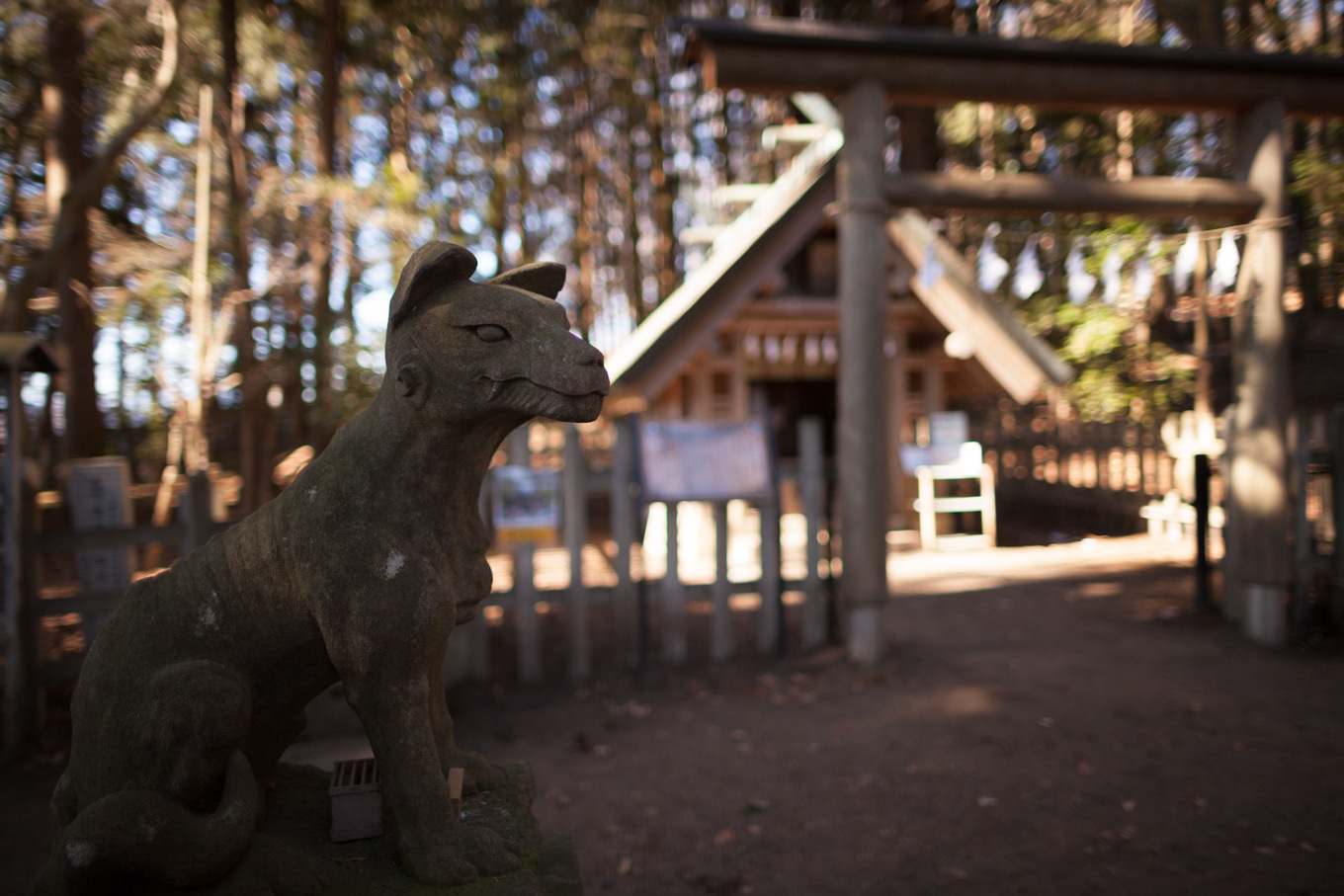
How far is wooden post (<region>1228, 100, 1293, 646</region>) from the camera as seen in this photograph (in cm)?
577

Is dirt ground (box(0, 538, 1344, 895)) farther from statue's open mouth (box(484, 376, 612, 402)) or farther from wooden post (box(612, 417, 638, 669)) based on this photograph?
statue's open mouth (box(484, 376, 612, 402))

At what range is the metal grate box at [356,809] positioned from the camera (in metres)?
2.04

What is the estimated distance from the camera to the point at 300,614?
1873 millimetres

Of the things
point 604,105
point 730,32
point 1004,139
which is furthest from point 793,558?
point 604,105

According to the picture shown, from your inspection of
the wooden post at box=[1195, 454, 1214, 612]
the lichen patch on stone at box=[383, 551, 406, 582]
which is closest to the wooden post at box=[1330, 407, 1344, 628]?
the wooden post at box=[1195, 454, 1214, 612]

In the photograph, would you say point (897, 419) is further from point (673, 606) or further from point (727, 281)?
point (673, 606)

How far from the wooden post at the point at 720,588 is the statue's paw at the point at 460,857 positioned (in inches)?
147

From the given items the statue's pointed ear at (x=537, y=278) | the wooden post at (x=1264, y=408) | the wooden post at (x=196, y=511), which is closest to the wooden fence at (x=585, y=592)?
the wooden post at (x=196, y=511)

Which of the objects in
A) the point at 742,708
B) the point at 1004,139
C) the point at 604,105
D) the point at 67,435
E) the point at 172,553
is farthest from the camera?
the point at 604,105

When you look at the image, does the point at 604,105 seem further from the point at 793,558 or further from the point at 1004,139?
the point at 793,558

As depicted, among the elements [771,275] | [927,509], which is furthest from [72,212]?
[927,509]

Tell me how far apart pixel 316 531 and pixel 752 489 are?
3986mm

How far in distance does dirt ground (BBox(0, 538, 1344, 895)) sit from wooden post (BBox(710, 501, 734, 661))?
24cm

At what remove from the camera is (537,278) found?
222cm
